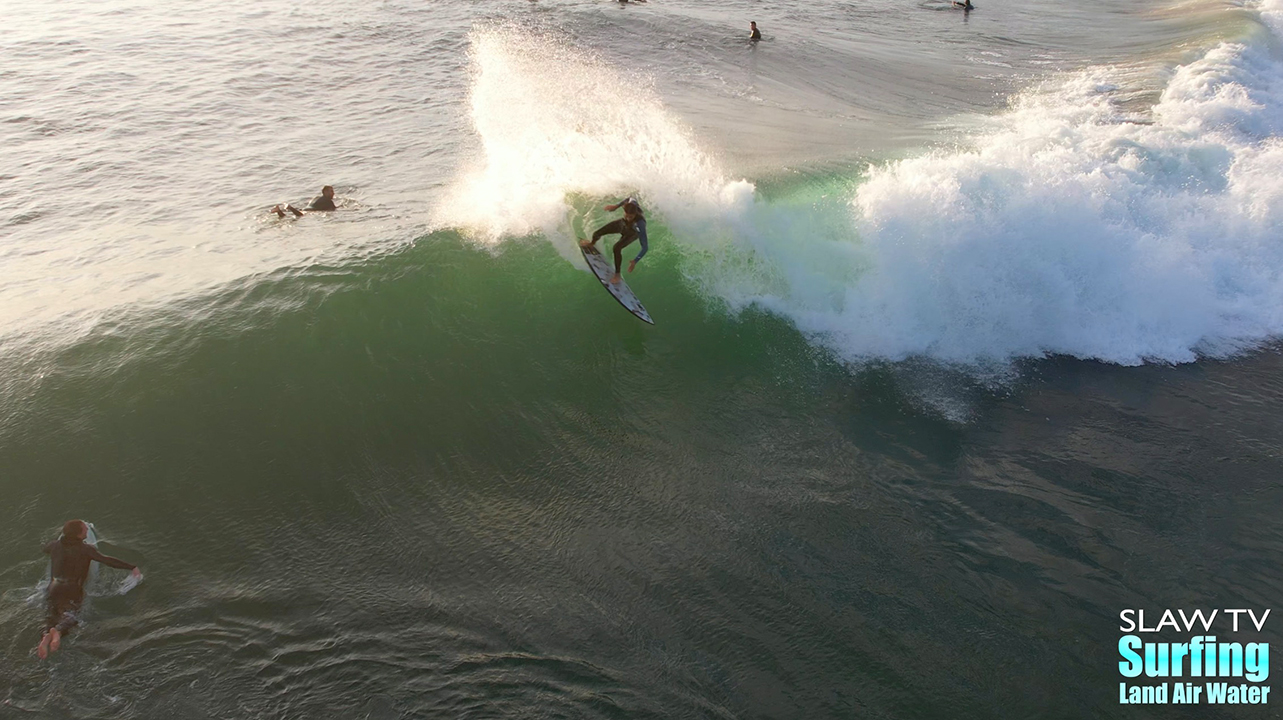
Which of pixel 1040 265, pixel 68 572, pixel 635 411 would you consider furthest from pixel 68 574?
pixel 1040 265

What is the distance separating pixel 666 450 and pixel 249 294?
21.3ft

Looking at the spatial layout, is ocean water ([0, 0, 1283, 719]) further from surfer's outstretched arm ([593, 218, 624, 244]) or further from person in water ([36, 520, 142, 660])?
surfer's outstretched arm ([593, 218, 624, 244])

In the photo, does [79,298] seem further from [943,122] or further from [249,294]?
[943,122]

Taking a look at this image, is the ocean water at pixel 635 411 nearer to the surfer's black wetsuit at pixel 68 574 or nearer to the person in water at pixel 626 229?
the surfer's black wetsuit at pixel 68 574

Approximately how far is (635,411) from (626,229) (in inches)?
105

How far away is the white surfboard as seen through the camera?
10.4 m

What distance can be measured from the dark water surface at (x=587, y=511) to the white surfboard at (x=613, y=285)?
46 cm

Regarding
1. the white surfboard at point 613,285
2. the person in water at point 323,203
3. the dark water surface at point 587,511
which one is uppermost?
the person in water at point 323,203

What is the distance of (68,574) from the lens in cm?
683

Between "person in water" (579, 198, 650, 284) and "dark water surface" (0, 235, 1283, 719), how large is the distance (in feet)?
2.79

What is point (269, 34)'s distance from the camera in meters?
27.5

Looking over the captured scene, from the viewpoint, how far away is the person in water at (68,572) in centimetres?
661

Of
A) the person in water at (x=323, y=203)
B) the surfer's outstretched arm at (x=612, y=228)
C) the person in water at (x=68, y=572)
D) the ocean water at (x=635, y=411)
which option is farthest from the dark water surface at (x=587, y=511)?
the person in water at (x=323, y=203)

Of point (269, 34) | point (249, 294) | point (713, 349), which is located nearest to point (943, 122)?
point (713, 349)
